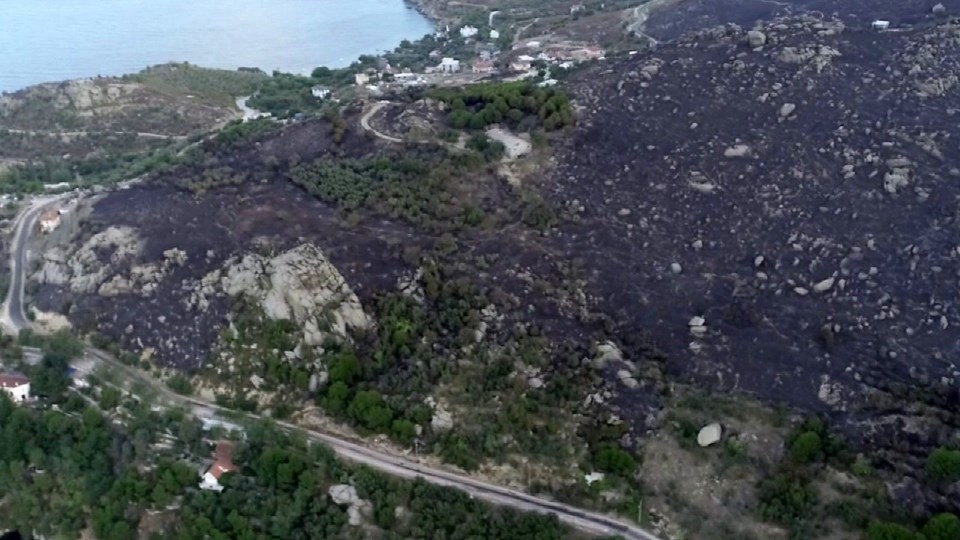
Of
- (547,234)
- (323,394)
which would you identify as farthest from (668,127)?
(323,394)

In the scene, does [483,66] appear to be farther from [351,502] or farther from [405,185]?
[351,502]

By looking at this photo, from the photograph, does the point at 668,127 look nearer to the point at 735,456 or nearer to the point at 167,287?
the point at 735,456

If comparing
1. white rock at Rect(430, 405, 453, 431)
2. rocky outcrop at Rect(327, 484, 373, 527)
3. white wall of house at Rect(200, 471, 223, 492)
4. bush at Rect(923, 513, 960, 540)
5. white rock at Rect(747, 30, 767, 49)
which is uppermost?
white rock at Rect(747, 30, 767, 49)

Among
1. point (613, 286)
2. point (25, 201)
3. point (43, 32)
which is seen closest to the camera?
point (613, 286)

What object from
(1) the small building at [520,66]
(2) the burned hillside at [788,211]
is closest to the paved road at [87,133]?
(1) the small building at [520,66]

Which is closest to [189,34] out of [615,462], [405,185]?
[405,185]

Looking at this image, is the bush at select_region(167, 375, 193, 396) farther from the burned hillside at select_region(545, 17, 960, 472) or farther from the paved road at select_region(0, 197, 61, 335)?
the burned hillside at select_region(545, 17, 960, 472)

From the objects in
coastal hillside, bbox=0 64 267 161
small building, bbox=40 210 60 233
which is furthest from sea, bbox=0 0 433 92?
small building, bbox=40 210 60 233
